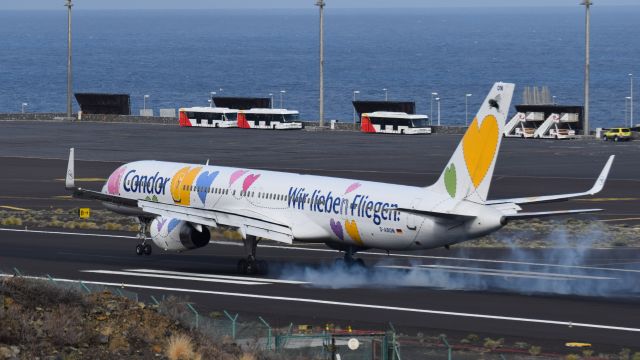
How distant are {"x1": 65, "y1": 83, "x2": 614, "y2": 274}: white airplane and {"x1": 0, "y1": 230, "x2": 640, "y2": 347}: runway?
5.89 ft

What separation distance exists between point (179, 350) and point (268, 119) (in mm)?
133257

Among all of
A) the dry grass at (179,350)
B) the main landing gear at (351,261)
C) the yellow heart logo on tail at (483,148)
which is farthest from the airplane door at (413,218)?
the dry grass at (179,350)

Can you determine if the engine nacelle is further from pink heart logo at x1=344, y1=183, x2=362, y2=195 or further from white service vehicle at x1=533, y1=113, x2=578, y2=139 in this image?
white service vehicle at x1=533, y1=113, x2=578, y2=139

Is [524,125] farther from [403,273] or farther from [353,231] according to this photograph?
[353,231]

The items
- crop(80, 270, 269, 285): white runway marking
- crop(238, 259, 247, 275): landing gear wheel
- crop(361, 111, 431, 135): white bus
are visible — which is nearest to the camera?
crop(80, 270, 269, 285): white runway marking

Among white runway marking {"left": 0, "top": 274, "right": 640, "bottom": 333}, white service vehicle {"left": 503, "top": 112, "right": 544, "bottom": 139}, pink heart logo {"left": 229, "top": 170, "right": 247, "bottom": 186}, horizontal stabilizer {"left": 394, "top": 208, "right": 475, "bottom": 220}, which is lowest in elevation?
white runway marking {"left": 0, "top": 274, "right": 640, "bottom": 333}

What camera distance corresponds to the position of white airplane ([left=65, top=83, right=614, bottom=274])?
52000 millimetres

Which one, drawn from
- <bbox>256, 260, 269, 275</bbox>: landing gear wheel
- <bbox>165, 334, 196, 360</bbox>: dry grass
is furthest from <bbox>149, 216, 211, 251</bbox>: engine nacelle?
<bbox>165, 334, 196, 360</bbox>: dry grass

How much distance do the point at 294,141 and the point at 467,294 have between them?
91.0m

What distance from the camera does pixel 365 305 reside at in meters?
50.6

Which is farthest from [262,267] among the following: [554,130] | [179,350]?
[554,130]

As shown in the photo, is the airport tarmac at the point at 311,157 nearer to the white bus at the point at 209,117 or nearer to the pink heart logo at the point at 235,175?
the white bus at the point at 209,117

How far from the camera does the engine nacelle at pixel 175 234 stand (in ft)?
192

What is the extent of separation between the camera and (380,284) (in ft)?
185
